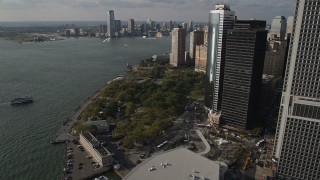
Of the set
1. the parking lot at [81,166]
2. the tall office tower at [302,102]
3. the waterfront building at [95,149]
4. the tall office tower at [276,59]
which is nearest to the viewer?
the tall office tower at [302,102]

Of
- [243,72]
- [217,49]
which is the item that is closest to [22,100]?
[217,49]

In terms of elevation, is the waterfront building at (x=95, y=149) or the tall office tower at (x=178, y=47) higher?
the tall office tower at (x=178, y=47)

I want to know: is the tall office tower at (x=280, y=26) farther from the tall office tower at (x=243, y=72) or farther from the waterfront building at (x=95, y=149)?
the waterfront building at (x=95, y=149)

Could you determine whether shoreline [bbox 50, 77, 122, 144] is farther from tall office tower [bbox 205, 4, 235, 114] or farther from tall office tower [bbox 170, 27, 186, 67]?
tall office tower [bbox 170, 27, 186, 67]

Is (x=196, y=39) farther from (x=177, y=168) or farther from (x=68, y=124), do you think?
(x=177, y=168)

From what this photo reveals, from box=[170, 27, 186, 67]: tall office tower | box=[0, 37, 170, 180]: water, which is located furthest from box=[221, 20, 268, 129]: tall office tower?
box=[170, 27, 186, 67]: tall office tower

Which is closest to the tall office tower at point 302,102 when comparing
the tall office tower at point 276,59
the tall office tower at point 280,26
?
the tall office tower at point 276,59
